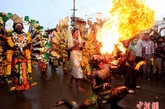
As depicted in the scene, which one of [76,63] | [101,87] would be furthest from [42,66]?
[101,87]

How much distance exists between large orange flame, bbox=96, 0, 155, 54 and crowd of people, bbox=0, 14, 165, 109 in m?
0.79

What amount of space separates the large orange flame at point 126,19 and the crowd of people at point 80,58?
31.2 inches

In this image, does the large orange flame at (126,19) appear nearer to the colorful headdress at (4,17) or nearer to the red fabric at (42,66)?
the colorful headdress at (4,17)

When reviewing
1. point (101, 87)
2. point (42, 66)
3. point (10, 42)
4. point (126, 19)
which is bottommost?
point (101, 87)

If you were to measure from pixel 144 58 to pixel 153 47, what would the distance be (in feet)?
1.90

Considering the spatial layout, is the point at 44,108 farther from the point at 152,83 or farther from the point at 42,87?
the point at 152,83

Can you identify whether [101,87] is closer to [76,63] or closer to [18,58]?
[76,63]

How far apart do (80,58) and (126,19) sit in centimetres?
233

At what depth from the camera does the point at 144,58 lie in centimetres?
1070

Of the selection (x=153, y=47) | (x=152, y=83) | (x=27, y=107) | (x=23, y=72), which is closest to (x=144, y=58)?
(x=153, y=47)

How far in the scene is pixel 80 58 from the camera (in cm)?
816

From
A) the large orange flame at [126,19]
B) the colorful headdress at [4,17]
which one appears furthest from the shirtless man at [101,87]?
the colorful headdress at [4,17]

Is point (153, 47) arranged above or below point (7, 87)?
above

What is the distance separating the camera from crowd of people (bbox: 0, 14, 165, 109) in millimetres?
5250
